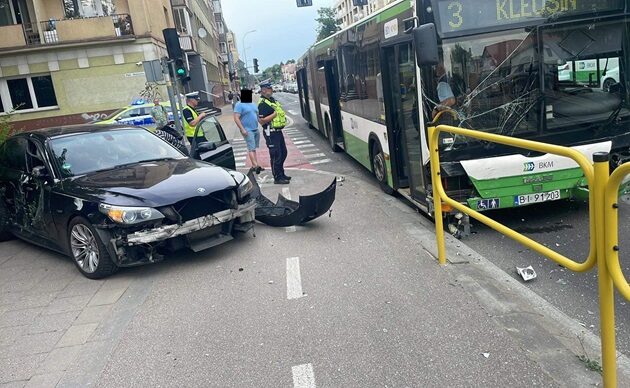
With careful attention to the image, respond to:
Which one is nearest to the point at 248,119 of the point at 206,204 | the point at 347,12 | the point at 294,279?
the point at 206,204

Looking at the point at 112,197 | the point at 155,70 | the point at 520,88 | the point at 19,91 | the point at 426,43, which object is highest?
the point at 19,91

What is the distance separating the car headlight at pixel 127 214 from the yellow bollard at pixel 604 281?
4063 mm

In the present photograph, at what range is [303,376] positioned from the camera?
3408 millimetres

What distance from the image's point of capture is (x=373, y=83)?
803 cm

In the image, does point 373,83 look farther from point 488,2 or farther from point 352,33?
point 488,2

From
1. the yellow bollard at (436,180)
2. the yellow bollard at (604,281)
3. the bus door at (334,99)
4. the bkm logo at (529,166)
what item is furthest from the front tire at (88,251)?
the bus door at (334,99)

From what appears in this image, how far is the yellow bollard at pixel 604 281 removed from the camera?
2580 millimetres

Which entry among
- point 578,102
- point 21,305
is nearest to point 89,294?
point 21,305

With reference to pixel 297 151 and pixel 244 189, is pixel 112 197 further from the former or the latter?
pixel 297 151

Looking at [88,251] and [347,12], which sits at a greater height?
[347,12]

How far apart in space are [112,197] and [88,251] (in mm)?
729

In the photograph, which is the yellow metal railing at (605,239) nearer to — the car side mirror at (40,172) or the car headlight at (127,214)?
the car headlight at (127,214)

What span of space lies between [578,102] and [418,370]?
4.30 meters

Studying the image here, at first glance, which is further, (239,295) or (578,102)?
(578,102)
